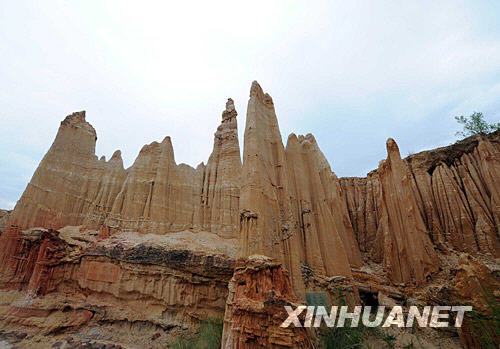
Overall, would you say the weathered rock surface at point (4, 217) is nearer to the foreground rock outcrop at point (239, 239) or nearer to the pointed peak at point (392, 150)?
the foreground rock outcrop at point (239, 239)

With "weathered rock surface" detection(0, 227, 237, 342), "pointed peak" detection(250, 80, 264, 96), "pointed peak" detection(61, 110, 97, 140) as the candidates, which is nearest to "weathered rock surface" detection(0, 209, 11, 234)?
"weathered rock surface" detection(0, 227, 237, 342)

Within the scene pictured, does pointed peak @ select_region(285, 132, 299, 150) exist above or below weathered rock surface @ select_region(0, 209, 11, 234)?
above

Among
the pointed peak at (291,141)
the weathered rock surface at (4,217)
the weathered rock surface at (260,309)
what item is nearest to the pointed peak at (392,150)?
the pointed peak at (291,141)

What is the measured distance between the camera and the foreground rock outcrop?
8.85 m

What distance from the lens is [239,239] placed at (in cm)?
924

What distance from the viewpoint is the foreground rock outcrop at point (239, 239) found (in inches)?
348

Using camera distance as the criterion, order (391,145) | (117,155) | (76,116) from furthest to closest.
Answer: (117,155)
(76,116)
(391,145)

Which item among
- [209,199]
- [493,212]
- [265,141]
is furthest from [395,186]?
[209,199]

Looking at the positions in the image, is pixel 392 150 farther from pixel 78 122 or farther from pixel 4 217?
pixel 4 217

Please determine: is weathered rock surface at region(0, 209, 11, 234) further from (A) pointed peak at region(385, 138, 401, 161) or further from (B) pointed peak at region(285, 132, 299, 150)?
(A) pointed peak at region(385, 138, 401, 161)

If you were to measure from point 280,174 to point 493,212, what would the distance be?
11.8 meters

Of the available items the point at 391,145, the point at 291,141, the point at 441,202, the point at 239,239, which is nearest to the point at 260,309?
the point at 239,239

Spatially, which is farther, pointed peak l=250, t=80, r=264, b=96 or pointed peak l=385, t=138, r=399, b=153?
pointed peak l=385, t=138, r=399, b=153

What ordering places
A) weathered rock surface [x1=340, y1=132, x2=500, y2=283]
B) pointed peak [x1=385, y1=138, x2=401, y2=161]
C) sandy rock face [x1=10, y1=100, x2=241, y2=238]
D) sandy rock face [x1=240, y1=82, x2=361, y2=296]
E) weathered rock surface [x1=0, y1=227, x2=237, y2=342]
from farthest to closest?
sandy rock face [x1=10, y1=100, x2=241, y2=238] < pointed peak [x1=385, y1=138, x2=401, y2=161] < weathered rock surface [x1=0, y1=227, x2=237, y2=342] < weathered rock surface [x1=340, y1=132, x2=500, y2=283] < sandy rock face [x1=240, y1=82, x2=361, y2=296]
